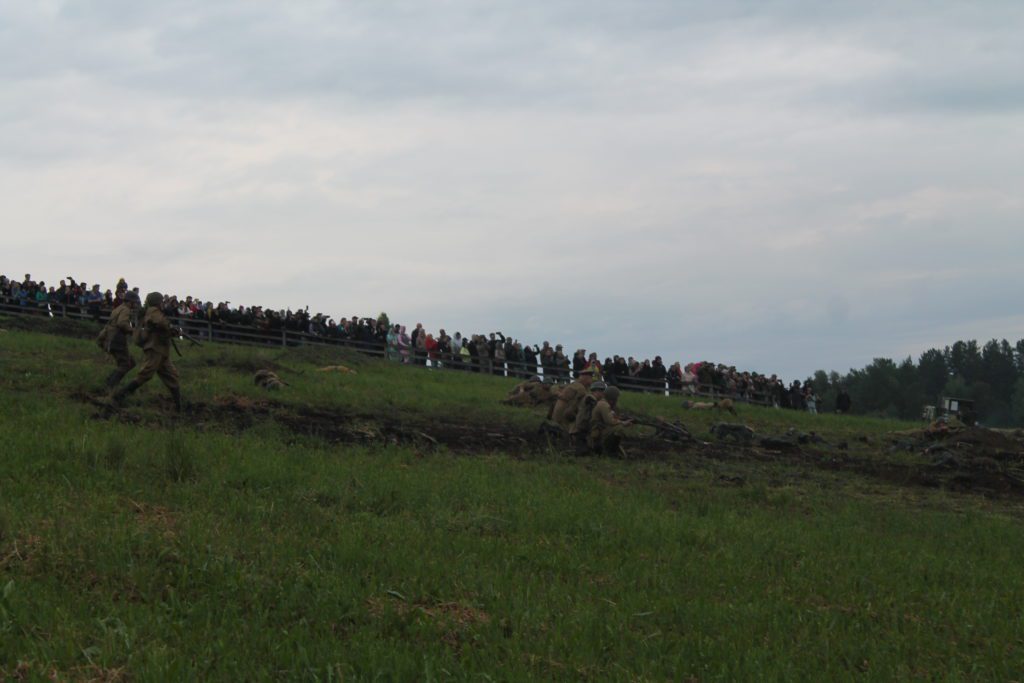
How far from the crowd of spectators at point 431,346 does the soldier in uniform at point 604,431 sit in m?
17.8

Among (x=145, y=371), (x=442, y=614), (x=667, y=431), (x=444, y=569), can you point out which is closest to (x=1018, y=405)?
(x=667, y=431)

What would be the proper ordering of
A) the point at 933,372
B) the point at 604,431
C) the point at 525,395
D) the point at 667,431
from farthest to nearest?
1. the point at 933,372
2. the point at 525,395
3. the point at 667,431
4. the point at 604,431

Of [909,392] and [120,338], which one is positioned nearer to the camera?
[120,338]

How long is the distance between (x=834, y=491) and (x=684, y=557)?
26.2 ft

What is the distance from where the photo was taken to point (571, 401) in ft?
75.9

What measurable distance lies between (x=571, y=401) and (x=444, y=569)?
1299 cm

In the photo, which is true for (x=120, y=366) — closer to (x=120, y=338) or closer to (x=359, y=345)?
(x=120, y=338)

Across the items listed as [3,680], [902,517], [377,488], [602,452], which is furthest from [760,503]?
[3,680]

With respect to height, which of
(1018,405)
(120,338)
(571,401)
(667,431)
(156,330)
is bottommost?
(667,431)

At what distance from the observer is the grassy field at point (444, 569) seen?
27.0 feet

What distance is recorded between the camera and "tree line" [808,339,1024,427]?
10388 cm

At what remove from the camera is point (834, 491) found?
19.2m

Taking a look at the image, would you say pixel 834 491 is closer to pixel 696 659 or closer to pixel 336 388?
pixel 696 659

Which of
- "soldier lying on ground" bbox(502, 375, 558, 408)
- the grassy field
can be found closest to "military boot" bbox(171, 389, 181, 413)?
the grassy field
